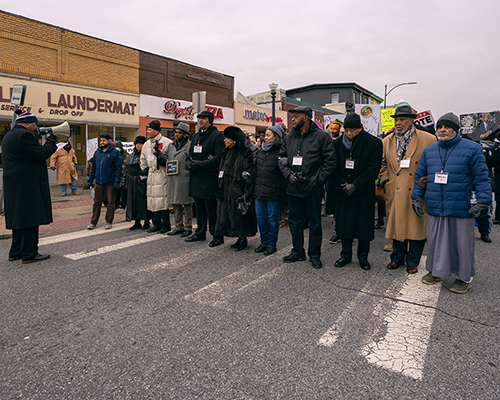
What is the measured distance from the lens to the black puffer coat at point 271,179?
5711mm

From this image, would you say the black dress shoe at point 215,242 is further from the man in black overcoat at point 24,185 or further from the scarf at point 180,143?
the man in black overcoat at point 24,185

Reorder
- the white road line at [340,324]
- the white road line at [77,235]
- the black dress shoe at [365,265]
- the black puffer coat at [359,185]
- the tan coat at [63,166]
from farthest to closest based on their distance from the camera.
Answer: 1. the tan coat at [63,166]
2. the white road line at [77,235]
3. the black dress shoe at [365,265]
4. the black puffer coat at [359,185]
5. the white road line at [340,324]

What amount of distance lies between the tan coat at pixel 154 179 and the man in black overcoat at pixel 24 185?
2.12 m

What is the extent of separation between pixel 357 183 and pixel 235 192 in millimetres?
2060

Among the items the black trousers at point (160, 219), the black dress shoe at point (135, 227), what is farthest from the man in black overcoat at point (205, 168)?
the black dress shoe at point (135, 227)

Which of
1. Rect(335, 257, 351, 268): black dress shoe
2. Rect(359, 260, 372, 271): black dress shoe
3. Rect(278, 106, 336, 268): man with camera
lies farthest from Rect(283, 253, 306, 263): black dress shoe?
Rect(359, 260, 372, 271): black dress shoe

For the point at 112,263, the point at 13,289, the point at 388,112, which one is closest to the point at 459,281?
the point at 112,263

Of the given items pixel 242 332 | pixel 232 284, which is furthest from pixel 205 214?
pixel 242 332

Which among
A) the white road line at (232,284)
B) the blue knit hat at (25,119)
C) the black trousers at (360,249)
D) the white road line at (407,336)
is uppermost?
the blue knit hat at (25,119)

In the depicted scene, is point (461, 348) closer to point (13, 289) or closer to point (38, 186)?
point (13, 289)

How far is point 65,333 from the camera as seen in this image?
127 inches

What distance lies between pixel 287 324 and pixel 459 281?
2.28 meters

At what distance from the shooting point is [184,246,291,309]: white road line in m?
3.95

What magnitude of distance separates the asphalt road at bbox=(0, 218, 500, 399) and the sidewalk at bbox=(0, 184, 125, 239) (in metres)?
2.98
